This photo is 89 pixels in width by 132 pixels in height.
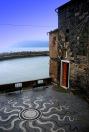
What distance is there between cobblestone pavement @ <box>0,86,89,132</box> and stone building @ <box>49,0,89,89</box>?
6.76 feet

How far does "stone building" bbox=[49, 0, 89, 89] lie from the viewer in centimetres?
1256

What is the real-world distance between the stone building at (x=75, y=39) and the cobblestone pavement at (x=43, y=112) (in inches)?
81.2

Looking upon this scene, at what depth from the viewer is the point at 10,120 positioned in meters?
9.16

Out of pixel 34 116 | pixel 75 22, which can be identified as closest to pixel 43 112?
pixel 34 116

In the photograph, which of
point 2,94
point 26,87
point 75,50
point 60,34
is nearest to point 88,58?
point 75,50

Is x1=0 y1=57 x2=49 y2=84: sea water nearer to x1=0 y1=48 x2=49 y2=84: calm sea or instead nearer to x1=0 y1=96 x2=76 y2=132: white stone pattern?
x1=0 y1=48 x2=49 y2=84: calm sea

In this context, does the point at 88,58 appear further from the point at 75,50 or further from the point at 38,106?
the point at 38,106

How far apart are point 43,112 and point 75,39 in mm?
7042

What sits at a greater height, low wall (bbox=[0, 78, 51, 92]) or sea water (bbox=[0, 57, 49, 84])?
low wall (bbox=[0, 78, 51, 92])

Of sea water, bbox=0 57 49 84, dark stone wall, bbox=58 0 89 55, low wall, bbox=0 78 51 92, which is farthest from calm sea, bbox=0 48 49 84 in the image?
dark stone wall, bbox=58 0 89 55

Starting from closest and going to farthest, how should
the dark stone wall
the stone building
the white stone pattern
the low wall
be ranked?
Result: the white stone pattern < the dark stone wall < the stone building < the low wall

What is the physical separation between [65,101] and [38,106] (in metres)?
2.25

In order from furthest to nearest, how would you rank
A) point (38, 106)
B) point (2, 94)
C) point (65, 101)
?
point (2, 94) → point (65, 101) → point (38, 106)

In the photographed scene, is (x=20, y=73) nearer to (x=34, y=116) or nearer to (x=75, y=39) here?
(x=75, y=39)
